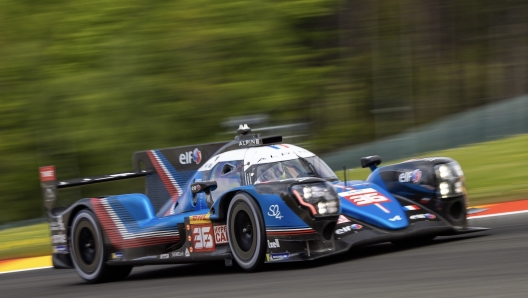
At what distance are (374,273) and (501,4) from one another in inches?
748

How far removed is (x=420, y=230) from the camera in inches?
264

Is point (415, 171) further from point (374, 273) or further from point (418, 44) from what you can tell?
point (418, 44)

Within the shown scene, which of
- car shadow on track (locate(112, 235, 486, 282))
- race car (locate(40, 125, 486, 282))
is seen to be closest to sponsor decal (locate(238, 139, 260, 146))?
race car (locate(40, 125, 486, 282))

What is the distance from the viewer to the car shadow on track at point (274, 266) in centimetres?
661

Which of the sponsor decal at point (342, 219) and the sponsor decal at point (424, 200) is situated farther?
the sponsor decal at point (424, 200)

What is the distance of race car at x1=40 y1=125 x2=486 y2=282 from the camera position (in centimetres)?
627

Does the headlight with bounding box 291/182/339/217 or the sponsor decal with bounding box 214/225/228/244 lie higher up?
the headlight with bounding box 291/182/339/217

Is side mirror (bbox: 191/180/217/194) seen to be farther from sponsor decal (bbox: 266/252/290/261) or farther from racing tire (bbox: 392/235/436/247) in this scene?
racing tire (bbox: 392/235/436/247)

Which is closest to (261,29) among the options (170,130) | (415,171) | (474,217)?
(170,130)

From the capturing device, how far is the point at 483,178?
1257 cm

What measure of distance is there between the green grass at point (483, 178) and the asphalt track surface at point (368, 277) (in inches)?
116

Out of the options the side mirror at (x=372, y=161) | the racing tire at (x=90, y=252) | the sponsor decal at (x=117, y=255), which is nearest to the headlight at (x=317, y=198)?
the side mirror at (x=372, y=161)

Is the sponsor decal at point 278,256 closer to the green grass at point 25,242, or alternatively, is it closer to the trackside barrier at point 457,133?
the green grass at point 25,242

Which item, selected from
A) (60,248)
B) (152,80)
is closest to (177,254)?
(60,248)
